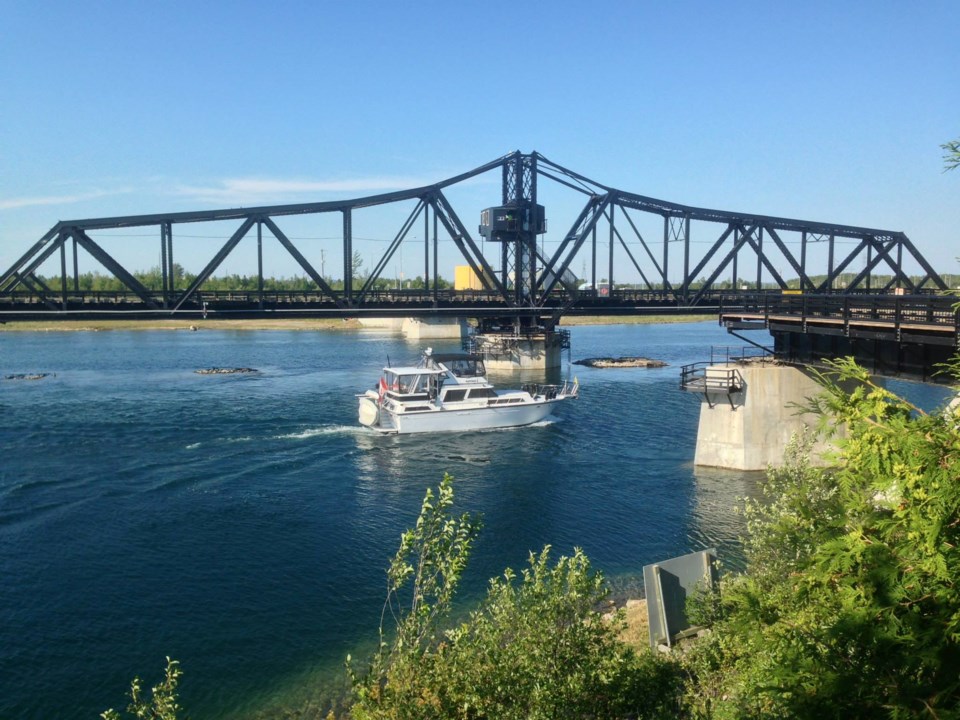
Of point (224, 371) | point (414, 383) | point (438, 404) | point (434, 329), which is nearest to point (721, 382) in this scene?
point (438, 404)

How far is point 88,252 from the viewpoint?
55.0m

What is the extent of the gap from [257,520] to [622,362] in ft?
208

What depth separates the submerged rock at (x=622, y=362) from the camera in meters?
87.6

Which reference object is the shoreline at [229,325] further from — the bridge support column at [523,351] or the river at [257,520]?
the river at [257,520]

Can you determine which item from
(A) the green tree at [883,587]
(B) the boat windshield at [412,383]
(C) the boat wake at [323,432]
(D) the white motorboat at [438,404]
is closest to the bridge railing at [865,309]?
(D) the white motorboat at [438,404]

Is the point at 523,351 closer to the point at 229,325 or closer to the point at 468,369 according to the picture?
the point at 468,369

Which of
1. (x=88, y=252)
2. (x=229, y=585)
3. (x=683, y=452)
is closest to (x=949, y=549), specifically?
(x=229, y=585)

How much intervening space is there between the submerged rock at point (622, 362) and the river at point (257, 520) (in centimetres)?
2225

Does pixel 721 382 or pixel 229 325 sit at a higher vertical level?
pixel 229 325

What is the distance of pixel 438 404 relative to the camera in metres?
48.9

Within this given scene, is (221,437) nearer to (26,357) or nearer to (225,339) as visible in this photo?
(26,357)

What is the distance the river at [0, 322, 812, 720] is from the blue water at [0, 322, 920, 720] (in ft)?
0.30

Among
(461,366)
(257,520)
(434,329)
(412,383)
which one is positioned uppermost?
(434,329)

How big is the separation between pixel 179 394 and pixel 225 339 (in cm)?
6972
